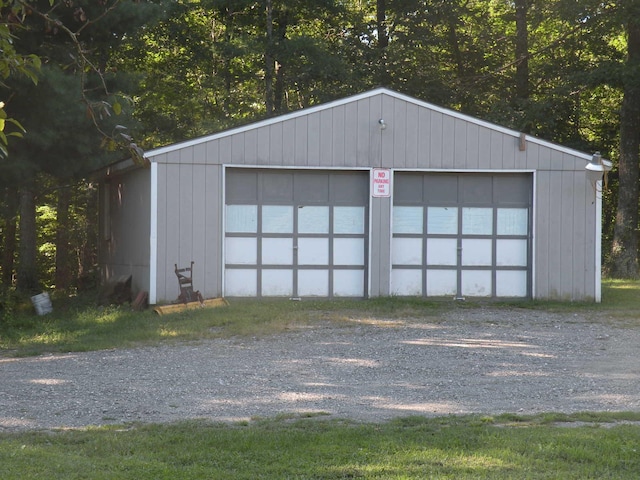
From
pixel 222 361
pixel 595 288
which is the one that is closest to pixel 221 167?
pixel 222 361

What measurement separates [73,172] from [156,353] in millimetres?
6455

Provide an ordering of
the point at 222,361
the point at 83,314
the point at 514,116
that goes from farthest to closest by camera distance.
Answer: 1. the point at 514,116
2. the point at 83,314
3. the point at 222,361

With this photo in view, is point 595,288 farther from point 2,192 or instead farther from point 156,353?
point 2,192

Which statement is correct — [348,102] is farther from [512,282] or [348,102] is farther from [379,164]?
[512,282]

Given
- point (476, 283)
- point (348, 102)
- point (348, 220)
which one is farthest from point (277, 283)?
point (476, 283)

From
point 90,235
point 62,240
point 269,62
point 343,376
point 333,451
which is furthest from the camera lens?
point 90,235

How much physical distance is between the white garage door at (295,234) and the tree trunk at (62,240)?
11875 mm

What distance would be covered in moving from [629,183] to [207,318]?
13.5 m

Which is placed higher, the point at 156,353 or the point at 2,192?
the point at 2,192

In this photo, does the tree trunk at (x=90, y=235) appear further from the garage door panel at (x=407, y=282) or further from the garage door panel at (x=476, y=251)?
the garage door panel at (x=476, y=251)

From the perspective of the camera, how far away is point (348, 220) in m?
15.4

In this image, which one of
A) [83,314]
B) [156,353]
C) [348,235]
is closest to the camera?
[156,353]

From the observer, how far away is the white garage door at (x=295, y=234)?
49.6 feet

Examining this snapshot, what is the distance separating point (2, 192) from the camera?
18.4m
